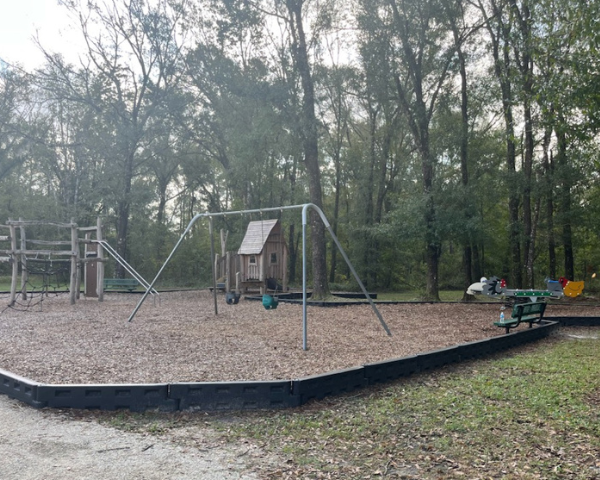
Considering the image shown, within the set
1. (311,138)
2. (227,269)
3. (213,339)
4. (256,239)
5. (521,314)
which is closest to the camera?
(213,339)

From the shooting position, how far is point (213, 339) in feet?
29.6

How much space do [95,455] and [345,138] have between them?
3001cm

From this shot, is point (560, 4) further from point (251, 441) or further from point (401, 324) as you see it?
point (251, 441)

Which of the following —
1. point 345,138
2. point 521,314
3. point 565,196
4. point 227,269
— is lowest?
point 521,314

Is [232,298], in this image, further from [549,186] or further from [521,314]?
[549,186]

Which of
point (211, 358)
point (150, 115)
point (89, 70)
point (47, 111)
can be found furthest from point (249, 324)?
point (47, 111)

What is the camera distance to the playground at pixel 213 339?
6.42 meters

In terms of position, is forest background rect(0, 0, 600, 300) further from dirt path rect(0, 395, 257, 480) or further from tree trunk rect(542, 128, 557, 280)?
Answer: dirt path rect(0, 395, 257, 480)

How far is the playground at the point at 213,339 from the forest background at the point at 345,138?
3975 millimetres

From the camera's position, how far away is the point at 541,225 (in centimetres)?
1903

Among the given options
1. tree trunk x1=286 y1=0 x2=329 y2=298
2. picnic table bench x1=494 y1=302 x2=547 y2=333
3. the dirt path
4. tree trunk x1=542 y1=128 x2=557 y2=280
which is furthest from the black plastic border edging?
tree trunk x1=542 y1=128 x2=557 y2=280

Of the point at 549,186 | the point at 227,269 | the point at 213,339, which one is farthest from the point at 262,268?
the point at 549,186

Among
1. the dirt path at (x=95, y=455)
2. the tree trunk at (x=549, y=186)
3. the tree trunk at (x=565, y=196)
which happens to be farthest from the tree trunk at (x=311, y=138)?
the dirt path at (x=95, y=455)

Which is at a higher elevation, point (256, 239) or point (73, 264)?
point (256, 239)
